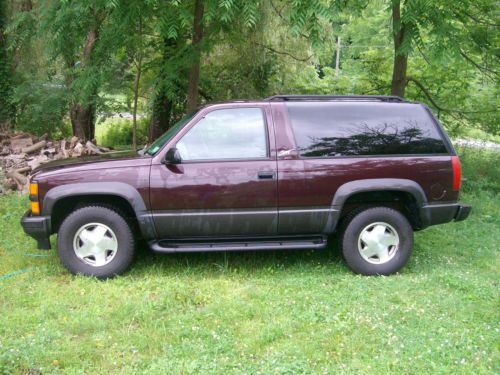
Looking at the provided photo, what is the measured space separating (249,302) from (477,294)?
2.21 meters

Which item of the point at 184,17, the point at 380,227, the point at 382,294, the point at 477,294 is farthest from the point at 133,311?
the point at 184,17

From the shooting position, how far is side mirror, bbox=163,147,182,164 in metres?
4.86

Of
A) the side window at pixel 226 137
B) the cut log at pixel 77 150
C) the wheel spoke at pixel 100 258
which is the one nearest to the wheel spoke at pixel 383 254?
the side window at pixel 226 137

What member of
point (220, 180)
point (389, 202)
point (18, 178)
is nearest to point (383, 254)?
point (389, 202)

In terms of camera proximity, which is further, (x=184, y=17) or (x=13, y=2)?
(x=13, y=2)

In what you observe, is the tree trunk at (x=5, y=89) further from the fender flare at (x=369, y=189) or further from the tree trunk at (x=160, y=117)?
the fender flare at (x=369, y=189)

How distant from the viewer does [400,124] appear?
520 centimetres

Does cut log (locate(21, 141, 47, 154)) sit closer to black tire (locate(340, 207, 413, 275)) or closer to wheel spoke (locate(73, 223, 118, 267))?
wheel spoke (locate(73, 223, 118, 267))

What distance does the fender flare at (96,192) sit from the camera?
4.85 meters

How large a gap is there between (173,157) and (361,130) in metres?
1.99

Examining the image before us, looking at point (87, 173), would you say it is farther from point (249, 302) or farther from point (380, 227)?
point (380, 227)

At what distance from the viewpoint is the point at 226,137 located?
505cm

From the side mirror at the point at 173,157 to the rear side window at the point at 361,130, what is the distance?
4.06 feet

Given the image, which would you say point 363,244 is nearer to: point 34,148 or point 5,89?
point 34,148
